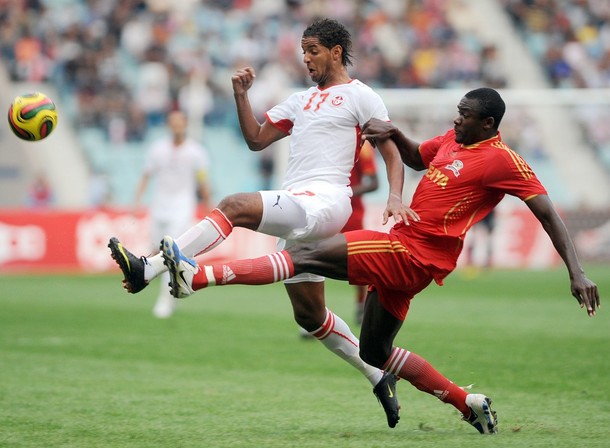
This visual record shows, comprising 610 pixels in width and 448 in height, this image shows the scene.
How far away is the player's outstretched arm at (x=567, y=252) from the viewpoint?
6383 mm

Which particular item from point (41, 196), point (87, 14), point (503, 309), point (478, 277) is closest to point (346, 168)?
point (503, 309)

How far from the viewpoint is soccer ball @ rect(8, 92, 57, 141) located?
26.4ft

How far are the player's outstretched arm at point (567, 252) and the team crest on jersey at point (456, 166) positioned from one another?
18.6 inches

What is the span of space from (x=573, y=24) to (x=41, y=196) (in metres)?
16.0

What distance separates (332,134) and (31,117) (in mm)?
2303

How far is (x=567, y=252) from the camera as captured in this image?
21.2 ft

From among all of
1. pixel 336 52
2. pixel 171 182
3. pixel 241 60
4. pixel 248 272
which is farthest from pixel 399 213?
pixel 241 60

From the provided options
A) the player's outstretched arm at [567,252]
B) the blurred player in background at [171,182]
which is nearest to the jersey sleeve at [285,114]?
the player's outstretched arm at [567,252]

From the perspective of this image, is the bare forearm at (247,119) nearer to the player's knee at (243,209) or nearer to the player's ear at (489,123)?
the player's knee at (243,209)

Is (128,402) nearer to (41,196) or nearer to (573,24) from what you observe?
(41,196)

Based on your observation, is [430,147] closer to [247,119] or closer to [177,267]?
[247,119]

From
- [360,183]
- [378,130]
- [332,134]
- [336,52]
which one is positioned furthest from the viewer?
[360,183]

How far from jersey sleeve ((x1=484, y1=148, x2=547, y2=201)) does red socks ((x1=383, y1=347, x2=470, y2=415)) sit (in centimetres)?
128

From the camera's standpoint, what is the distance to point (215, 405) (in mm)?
7965
